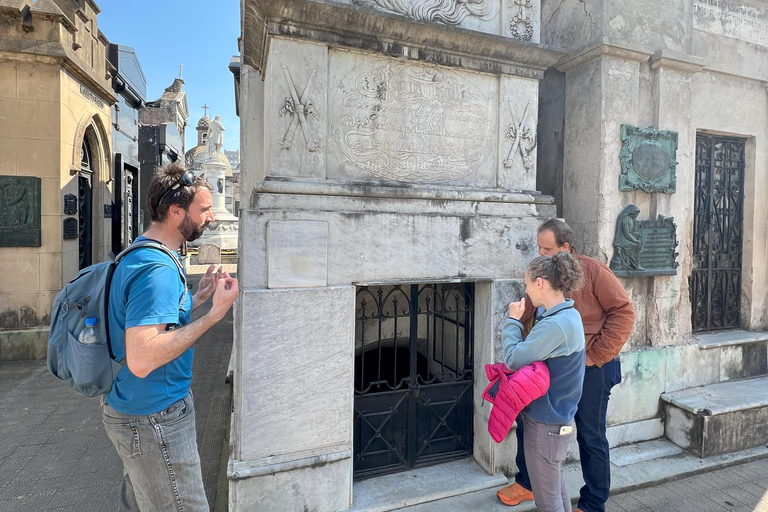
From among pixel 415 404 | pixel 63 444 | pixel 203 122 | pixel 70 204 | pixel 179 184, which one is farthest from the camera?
pixel 203 122

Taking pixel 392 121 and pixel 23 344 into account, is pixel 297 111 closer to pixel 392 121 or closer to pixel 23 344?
pixel 392 121

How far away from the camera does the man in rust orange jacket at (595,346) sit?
9.59 feet

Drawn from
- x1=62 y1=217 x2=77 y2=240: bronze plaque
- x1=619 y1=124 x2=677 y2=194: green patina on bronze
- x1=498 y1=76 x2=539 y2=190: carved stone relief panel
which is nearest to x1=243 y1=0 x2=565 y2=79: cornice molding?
x1=498 y1=76 x2=539 y2=190: carved stone relief panel

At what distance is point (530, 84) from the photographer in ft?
12.1

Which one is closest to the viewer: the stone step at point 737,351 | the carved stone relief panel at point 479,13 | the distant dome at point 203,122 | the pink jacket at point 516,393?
the pink jacket at point 516,393

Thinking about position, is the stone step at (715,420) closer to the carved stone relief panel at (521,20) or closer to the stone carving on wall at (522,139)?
the stone carving on wall at (522,139)

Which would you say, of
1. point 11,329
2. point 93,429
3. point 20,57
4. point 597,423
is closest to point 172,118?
point 20,57

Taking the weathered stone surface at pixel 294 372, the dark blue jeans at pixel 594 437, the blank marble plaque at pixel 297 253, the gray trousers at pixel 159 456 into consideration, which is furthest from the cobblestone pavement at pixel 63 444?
the dark blue jeans at pixel 594 437

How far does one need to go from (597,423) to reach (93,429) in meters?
4.85

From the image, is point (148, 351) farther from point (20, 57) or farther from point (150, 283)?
point (20, 57)

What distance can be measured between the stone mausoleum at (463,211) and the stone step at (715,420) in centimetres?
2

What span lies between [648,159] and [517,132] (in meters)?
1.62

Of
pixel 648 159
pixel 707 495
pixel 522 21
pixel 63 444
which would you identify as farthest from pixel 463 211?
pixel 63 444

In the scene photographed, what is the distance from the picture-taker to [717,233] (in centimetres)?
510
